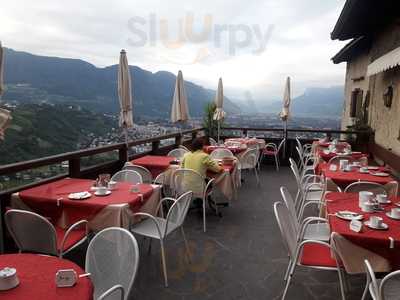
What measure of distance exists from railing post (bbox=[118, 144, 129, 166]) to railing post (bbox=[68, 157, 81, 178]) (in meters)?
1.08

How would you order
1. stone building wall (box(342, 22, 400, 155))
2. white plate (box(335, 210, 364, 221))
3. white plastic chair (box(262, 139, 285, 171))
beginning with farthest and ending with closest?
1. white plastic chair (box(262, 139, 285, 171))
2. stone building wall (box(342, 22, 400, 155))
3. white plate (box(335, 210, 364, 221))

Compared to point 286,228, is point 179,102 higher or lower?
higher

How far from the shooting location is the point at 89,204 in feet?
9.23

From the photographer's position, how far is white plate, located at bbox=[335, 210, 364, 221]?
2.42 metres

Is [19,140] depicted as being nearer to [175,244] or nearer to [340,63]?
[175,244]

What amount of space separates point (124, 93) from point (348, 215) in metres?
3.71

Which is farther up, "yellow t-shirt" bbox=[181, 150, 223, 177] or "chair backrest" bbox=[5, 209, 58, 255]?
"yellow t-shirt" bbox=[181, 150, 223, 177]

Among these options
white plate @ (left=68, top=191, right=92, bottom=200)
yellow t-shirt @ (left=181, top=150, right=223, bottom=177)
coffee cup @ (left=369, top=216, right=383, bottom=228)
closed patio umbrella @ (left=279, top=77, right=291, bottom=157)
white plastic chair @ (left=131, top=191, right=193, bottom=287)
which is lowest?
white plastic chair @ (left=131, top=191, right=193, bottom=287)

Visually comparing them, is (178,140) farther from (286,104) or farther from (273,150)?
(286,104)

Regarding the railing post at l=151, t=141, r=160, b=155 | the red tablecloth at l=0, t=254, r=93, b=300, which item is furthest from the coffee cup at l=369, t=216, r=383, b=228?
the railing post at l=151, t=141, r=160, b=155

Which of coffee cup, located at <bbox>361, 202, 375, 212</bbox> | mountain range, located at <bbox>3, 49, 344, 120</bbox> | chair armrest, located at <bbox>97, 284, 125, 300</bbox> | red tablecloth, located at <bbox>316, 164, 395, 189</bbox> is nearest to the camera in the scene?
chair armrest, located at <bbox>97, 284, 125, 300</bbox>

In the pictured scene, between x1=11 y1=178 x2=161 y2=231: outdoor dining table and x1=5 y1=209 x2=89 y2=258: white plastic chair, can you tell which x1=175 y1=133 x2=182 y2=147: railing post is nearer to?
x1=11 y1=178 x2=161 y2=231: outdoor dining table

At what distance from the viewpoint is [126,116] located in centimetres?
509

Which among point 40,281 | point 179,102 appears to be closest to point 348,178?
point 40,281
